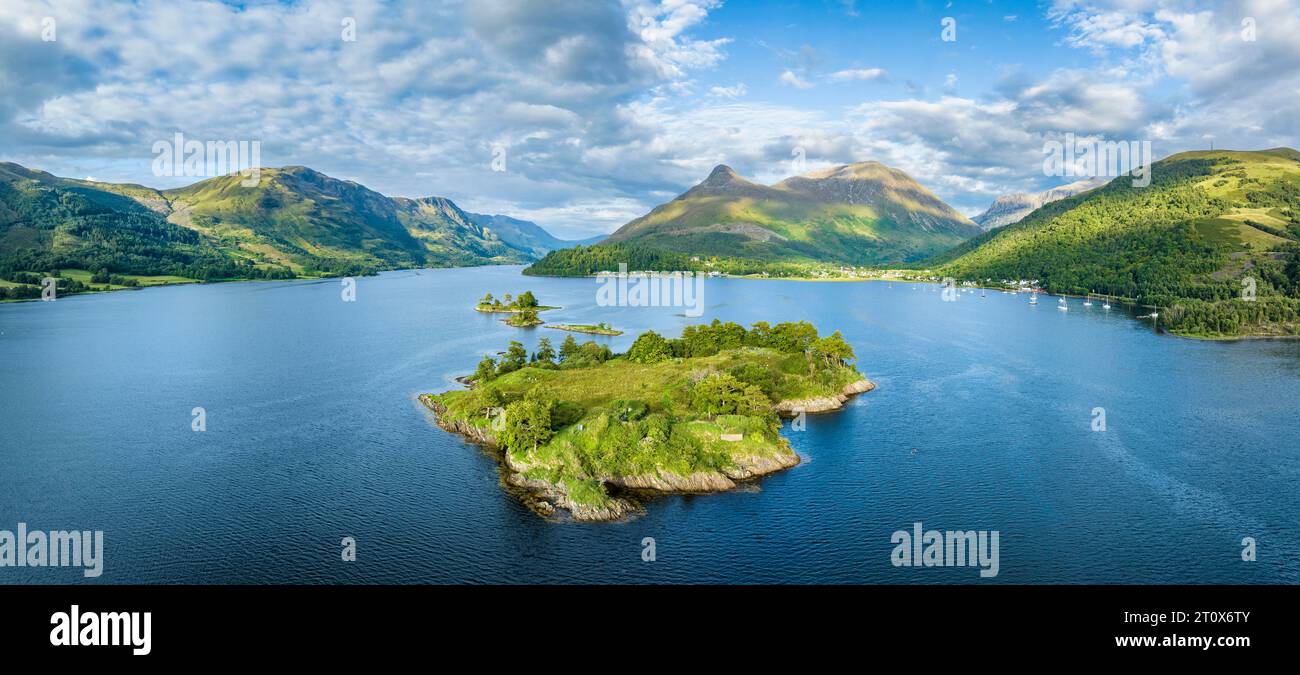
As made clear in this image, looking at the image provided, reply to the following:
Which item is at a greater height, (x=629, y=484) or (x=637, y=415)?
(x=637, y=415)

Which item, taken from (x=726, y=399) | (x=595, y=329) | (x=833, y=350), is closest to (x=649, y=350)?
(x=833, y=350)

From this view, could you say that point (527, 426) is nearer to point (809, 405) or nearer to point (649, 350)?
point (809, 405)

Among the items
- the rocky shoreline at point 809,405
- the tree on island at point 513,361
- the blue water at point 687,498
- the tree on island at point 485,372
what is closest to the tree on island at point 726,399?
the blue water at point 687,498

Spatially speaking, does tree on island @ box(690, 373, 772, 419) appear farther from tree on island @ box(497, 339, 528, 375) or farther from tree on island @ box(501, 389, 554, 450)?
tree on island @ box(497, 339, 528, 375)

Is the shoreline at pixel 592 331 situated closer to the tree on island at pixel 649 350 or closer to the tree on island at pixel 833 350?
the tree on island at pixel 649 350
